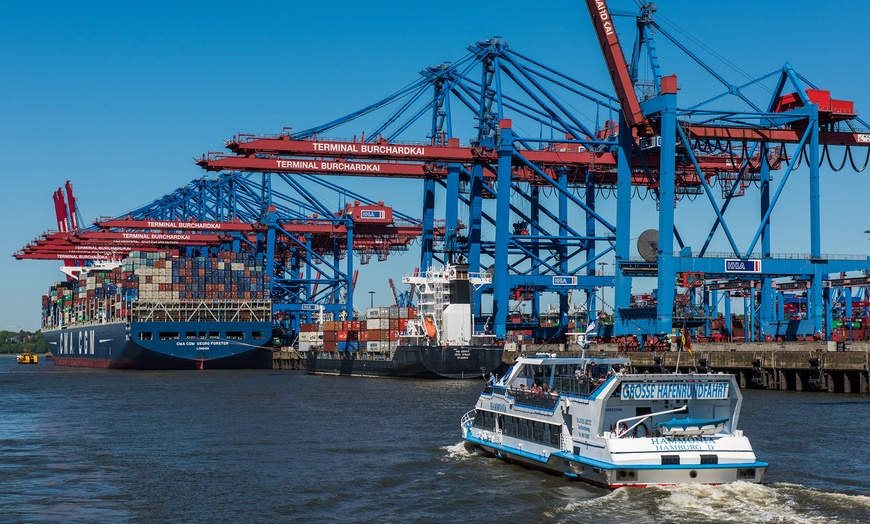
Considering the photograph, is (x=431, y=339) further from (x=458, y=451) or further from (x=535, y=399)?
(x=535, y=399)

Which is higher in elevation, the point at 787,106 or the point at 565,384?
the point at 787,106

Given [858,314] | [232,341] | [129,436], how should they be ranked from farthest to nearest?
[858,314]
[232,341]
[129,436]

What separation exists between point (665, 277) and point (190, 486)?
138ft

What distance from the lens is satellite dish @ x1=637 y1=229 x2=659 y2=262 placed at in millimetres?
74688

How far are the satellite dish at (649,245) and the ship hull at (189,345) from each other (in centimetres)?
5396

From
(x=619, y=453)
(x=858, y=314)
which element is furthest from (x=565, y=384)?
(x=858, y=314)

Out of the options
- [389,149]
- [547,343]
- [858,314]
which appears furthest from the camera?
[858,314]

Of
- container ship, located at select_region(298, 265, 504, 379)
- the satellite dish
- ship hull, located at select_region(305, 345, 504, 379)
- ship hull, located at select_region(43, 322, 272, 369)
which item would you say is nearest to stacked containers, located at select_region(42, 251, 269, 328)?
ship hull, located at select_region(43, 322, 272, 369)

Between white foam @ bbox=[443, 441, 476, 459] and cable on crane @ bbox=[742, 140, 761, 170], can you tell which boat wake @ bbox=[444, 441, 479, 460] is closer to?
white foam @ bbox=[443, 441, 476, 459]

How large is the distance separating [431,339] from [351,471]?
1942 inches

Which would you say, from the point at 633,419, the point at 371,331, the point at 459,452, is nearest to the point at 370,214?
the point at 371,331

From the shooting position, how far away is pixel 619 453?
88.4 feet

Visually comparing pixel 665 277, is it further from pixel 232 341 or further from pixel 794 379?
pixel 232 341

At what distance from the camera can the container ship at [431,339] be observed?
256ft
